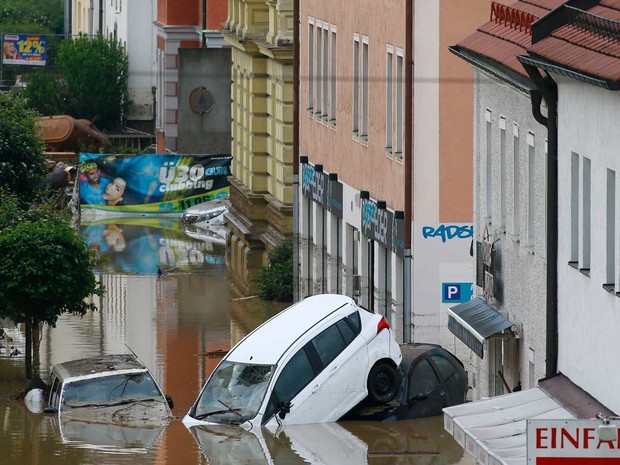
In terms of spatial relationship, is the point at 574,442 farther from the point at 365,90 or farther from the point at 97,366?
the point at 365,90

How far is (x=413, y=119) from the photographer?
28.1 metres

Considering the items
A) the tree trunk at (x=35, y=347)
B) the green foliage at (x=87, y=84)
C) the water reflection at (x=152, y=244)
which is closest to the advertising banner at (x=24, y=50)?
the green foliage at (x=87, y=84)

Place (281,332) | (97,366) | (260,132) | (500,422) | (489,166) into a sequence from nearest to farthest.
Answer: (500,422) < (489,166) < (281,332) < (97,366) < (260,132)

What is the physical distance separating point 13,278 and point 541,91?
11.8 meters

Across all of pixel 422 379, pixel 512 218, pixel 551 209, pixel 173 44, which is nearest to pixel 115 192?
→ pixel 173 44

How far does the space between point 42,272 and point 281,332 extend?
19.6 feet

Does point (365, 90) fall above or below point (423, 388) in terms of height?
above

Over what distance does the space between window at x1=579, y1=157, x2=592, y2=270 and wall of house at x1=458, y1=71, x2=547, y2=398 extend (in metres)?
2.66

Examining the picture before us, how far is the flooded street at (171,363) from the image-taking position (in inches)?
831

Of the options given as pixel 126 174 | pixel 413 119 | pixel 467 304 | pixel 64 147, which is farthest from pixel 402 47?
pixel 64 147

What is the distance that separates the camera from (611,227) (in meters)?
16.1

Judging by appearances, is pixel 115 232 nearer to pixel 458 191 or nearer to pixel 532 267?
pixel 458 191

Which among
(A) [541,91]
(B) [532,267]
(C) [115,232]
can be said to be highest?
(A) [541,91]

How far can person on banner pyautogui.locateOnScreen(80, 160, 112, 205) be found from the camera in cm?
5803
